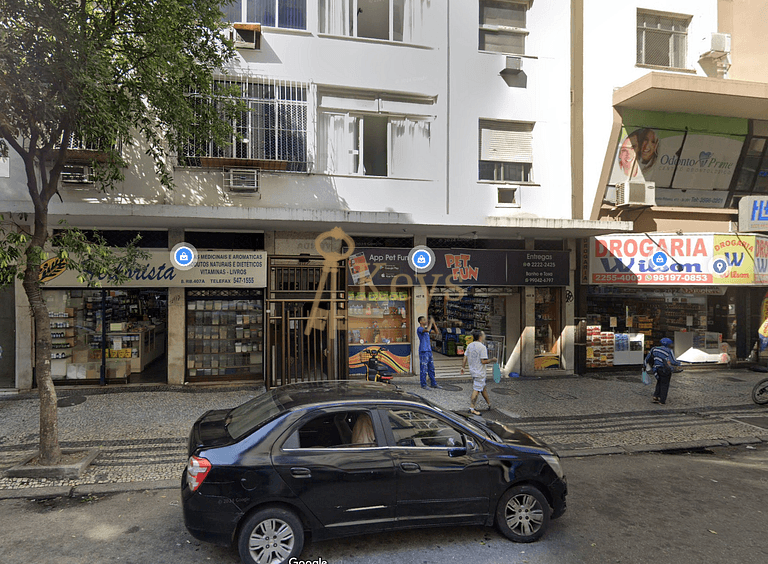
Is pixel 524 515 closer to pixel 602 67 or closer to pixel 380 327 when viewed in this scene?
pixel 380 327

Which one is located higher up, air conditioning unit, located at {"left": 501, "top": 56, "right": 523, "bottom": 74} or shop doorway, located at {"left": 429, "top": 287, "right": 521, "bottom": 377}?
air conditioning unit, located at {"left": 501, "top": 56, "right": 523, "bottom": 74}

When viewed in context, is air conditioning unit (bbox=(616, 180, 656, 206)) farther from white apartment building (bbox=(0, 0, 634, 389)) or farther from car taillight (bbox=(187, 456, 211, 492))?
A: car taillight (bbox=(187, 456, 211, 492))

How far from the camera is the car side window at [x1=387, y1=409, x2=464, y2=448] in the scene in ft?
14.9

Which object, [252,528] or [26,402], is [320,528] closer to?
[252,528]

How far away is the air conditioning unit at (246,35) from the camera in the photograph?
1063 cm

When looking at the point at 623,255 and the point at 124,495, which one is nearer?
the point at 124,495

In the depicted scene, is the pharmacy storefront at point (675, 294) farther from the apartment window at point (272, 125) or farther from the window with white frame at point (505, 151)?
the apartment window at point (272, 125)

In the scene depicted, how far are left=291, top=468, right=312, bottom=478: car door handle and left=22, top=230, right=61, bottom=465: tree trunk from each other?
4.13m

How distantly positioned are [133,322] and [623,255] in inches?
518

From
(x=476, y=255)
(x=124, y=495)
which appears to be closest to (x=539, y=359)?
(x=476, y=255)

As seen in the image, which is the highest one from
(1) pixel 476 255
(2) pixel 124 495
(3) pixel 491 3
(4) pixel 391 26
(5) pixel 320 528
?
(3) pixel 491 3

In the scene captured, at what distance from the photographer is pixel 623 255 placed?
1317cm

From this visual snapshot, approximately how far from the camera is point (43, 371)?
6.45 metres

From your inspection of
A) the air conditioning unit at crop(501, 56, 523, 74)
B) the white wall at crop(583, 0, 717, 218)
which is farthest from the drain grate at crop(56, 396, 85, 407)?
the white wall at crop(583, 0, 717, 218)
